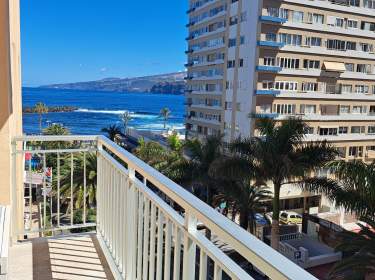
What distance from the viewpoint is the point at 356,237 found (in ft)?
29.5

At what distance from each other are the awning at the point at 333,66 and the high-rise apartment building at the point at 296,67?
0.09m

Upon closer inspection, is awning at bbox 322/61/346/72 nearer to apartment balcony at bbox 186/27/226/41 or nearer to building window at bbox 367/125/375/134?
building window at bbox 367/125/375/134

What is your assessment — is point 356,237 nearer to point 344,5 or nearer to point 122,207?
point 122,207

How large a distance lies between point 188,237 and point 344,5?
32806 millimetres

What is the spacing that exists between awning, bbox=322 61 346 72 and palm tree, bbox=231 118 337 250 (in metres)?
17.4

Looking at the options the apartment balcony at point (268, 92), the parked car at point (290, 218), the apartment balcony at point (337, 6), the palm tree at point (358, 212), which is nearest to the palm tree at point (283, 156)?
the palm tree at point (358, 212)

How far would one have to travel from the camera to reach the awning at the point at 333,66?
2975cm

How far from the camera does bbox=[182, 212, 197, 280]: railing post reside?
1.25 metres

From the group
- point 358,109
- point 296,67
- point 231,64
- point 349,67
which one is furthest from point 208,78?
point 358,109

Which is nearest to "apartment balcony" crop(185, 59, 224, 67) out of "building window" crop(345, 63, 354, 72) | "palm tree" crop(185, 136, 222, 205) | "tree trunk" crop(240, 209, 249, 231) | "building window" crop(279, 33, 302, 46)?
"building window" crop(279, 33, 302, 46)

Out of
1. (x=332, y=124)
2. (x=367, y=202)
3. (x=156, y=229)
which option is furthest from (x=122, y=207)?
(x=332, y=124)

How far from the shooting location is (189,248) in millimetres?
1255

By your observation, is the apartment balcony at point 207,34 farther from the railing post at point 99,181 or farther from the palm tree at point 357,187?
the railing post at point 99,181

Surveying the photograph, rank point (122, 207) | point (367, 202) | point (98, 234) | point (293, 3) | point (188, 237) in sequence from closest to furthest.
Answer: point (188, 237) < point (122, 207) < point (98, 234) < point (367, 202) < point (293, 3)
